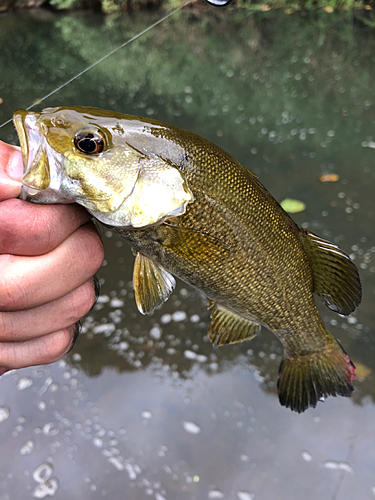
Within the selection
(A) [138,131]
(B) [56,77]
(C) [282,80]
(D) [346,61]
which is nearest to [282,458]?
(A) [138,131]

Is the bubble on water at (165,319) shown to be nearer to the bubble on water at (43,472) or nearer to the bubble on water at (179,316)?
the bubble on water at (179,316)

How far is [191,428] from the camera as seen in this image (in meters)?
1.68

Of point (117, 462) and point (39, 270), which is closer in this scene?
point (39, 270)

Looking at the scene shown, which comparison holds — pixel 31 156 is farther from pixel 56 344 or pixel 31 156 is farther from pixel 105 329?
pixel 105 329

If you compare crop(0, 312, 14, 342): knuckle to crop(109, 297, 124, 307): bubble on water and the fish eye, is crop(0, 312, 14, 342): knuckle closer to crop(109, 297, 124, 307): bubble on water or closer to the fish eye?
the fish eye

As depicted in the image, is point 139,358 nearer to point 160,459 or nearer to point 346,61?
point 160,459

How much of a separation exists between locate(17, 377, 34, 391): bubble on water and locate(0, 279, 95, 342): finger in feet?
3.19

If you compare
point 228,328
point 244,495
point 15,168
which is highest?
point 15,168

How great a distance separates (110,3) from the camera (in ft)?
34.4

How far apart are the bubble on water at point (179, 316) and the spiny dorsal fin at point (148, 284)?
107 centimetres

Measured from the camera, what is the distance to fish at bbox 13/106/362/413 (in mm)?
875

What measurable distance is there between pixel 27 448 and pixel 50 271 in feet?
3.49

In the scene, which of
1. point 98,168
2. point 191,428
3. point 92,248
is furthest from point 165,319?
point 98,168

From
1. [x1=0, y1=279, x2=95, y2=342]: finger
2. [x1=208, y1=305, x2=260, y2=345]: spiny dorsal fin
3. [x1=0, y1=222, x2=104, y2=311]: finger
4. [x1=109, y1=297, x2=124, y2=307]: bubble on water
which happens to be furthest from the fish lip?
[x1=109, y1=297, x2=124, y2=307]: bubble on water
